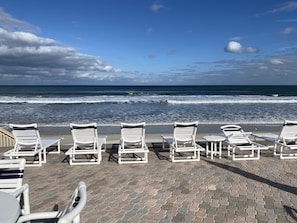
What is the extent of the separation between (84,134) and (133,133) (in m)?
1.21

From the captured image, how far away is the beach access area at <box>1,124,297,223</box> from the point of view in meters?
3.83

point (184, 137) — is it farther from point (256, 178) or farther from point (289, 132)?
point (289, 132)

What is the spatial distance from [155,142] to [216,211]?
5.09 meters

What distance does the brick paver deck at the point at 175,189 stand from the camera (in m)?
3.83

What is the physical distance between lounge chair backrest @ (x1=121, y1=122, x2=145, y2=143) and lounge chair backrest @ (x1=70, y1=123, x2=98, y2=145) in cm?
→ 69

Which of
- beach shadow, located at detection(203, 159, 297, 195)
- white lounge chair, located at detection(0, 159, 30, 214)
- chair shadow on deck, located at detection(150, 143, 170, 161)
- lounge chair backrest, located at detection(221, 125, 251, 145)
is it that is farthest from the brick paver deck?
white lounge chair, located at detection(0, 159, 30, 214)

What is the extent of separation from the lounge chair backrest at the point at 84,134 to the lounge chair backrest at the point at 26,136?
860 millimetres

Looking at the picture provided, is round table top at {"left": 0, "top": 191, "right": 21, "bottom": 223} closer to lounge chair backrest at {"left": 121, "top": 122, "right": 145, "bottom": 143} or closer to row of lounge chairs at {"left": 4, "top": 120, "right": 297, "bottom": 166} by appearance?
row of lounge chairs at {"left": 4, "top": 120, "right": 297, "bottom": 166}

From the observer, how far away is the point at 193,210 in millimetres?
3943

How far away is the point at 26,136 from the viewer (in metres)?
Result: 6.50

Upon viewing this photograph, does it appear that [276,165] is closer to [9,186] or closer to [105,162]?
[105,162]

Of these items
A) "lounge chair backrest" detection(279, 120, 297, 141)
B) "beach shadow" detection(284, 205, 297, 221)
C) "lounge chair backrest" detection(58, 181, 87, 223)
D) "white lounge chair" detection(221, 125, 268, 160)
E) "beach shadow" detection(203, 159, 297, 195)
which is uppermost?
"lounge chair backrest" detection(58, 181, 87, 223)

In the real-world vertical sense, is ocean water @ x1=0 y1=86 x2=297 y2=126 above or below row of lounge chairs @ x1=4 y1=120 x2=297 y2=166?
below

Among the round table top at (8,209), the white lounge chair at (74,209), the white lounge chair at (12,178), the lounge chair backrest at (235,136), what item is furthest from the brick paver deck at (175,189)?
the round table top at (8,209)
